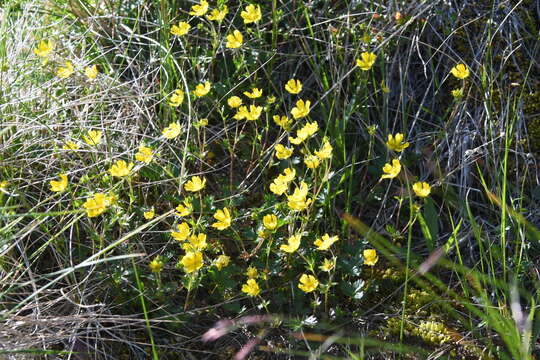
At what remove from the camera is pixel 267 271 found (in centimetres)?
220

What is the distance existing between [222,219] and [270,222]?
143 mm

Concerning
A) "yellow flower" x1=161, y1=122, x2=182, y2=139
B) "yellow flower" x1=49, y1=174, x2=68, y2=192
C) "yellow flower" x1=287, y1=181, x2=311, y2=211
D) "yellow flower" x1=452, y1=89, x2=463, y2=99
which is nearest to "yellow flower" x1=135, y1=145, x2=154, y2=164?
"yellow flower" x1=161, y1=122, x2=182, y2=139

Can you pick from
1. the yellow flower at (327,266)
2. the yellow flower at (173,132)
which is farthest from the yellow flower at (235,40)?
the yellow flower at (327,266)

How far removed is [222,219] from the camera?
2.21m

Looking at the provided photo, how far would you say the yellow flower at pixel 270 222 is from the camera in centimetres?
218

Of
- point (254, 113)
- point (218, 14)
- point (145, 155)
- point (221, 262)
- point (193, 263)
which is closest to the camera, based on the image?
point (193, 263)

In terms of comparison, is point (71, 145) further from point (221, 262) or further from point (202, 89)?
point (221, 262)

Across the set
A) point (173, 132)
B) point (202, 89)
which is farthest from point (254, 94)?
point (173, 132)

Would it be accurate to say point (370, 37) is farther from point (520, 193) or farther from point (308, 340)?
point (308, 340)

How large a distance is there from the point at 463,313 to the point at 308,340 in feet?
1.58

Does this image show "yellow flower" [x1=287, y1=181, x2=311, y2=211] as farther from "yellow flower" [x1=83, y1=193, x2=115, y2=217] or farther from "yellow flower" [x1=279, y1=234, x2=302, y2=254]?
"yellow flower" [x1=83, y1=193, x2=115, y2=217]

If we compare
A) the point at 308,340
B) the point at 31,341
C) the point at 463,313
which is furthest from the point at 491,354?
the point at 31,341

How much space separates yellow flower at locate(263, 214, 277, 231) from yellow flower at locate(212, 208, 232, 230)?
0.10 metres

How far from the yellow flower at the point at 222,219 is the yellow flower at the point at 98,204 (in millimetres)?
303
